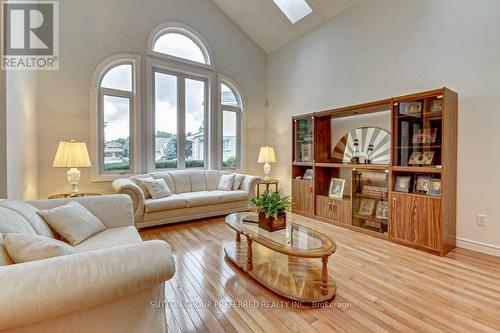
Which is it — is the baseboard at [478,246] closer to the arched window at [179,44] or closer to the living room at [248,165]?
the living room at [248,165]

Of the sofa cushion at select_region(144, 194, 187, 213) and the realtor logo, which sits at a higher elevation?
the realtor logo

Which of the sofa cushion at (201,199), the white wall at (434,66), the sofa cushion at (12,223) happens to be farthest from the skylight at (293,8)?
the sofa cushion at (12,223)

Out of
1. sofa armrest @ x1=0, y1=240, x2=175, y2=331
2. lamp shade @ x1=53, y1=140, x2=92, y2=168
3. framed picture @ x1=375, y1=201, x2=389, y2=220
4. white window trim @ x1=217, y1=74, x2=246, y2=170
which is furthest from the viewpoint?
white window trim @ x1=217, y1=74, x2=246, y2=170

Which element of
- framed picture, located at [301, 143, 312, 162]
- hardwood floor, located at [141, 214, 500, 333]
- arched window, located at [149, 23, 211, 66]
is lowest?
hardwood floor, located at [141, 214, 500, 333]

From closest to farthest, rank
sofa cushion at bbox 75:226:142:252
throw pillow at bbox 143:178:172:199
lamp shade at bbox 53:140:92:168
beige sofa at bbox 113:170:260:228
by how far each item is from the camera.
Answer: sofa cushion at bbox 75:226:142:252, lamp shade at bbox 53:140:92:168, beige sofa at bbox 113:170:260:228, throw pillow at bbox 143:178:172:199

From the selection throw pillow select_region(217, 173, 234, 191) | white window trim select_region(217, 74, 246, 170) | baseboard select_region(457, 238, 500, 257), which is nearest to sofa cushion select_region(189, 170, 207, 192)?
throw pillow select_region(217, 173, 234, 191)

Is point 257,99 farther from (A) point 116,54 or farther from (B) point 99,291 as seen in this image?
(B) point 99,291

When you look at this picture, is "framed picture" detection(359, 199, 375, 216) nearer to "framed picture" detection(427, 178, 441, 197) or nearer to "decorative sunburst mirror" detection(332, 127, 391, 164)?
"decorative sunburst mirror" detection(332, 127, 391, 164)

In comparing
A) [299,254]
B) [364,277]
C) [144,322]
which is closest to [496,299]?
[364,277]

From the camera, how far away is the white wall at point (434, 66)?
9.14ft

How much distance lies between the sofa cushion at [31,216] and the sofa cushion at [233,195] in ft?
8.49

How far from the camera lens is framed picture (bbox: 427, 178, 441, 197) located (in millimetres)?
2854

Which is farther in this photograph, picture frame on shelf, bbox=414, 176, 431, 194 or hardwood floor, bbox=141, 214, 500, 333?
picture frame on shelf, bbox=414, 176, 431, 194

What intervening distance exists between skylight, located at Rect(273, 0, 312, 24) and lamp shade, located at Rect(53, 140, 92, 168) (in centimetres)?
423
